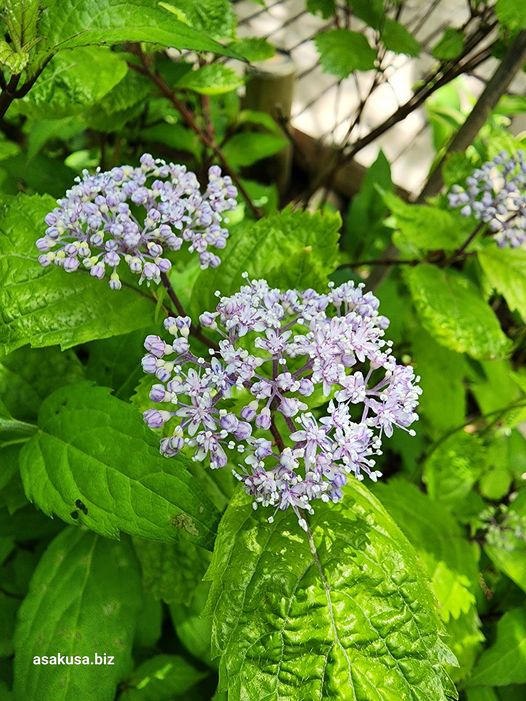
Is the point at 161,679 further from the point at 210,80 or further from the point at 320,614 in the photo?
the point at 210,80

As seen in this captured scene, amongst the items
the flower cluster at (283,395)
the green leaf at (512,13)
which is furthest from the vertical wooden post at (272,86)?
the flower cluster at (283,395)

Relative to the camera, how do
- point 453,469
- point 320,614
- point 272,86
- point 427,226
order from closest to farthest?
point 320,614 < point 427,226 < point 453,469 < point 272,86

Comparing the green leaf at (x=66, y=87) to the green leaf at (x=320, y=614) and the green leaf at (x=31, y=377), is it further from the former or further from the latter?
the green leaf at (x=320, y=614)

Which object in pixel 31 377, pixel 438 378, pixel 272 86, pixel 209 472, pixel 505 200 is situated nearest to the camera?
pixel 209 472

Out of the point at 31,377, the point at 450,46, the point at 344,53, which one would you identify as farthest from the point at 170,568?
the point at 450,46

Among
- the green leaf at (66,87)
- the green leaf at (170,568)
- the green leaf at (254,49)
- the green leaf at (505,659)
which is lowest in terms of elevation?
the green leaf at (170,568)

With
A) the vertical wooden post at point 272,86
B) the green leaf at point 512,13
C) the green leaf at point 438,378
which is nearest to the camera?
the green leaf at point 512,13

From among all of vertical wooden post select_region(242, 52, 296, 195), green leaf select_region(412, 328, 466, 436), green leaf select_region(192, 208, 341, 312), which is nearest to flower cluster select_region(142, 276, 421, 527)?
green leaf select_region(192, 208, 341, 312)
